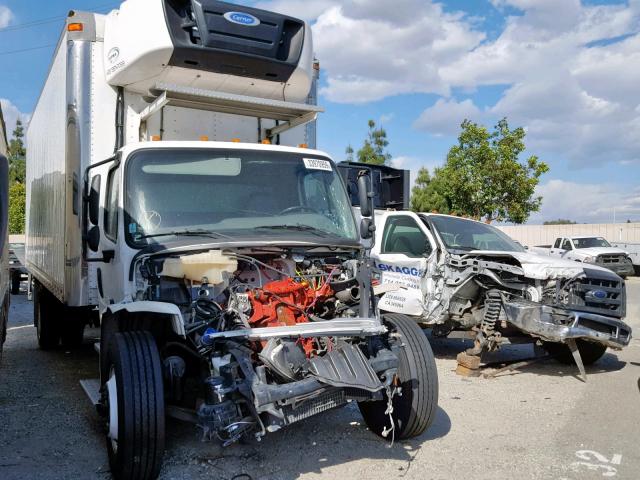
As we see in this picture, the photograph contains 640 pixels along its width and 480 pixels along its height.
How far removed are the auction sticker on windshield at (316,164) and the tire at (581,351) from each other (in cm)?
471

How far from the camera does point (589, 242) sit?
2478cm

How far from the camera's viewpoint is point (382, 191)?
7.72 meters

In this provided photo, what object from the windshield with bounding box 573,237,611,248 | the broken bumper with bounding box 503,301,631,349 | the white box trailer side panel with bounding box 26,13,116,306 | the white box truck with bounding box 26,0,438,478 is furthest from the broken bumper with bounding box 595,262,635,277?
the white box trailer side panel with bounding box 26,13,116,306

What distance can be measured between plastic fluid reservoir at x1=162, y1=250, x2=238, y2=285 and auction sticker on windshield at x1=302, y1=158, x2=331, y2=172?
144 centimetres

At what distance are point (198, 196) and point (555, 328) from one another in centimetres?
453

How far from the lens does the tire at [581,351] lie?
8.32 m

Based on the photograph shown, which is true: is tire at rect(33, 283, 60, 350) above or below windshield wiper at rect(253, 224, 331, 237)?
below

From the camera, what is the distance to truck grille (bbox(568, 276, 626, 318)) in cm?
753

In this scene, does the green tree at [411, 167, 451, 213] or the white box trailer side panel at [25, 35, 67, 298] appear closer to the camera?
the white box trailer side panel at [25, 35, 67, 298]

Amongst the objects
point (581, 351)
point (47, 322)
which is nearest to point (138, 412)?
point (47, 322)

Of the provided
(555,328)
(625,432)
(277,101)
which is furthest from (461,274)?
(277,101)

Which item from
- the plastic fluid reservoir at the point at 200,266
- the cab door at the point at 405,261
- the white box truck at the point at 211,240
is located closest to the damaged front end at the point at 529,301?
the cab door at the point at 405,261

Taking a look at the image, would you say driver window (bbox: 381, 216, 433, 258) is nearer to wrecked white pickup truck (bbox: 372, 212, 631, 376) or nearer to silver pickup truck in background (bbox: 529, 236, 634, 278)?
wrecked white pickup truck (bbox: 372, 212, 631, 376)

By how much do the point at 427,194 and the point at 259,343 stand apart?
31.0 metres
